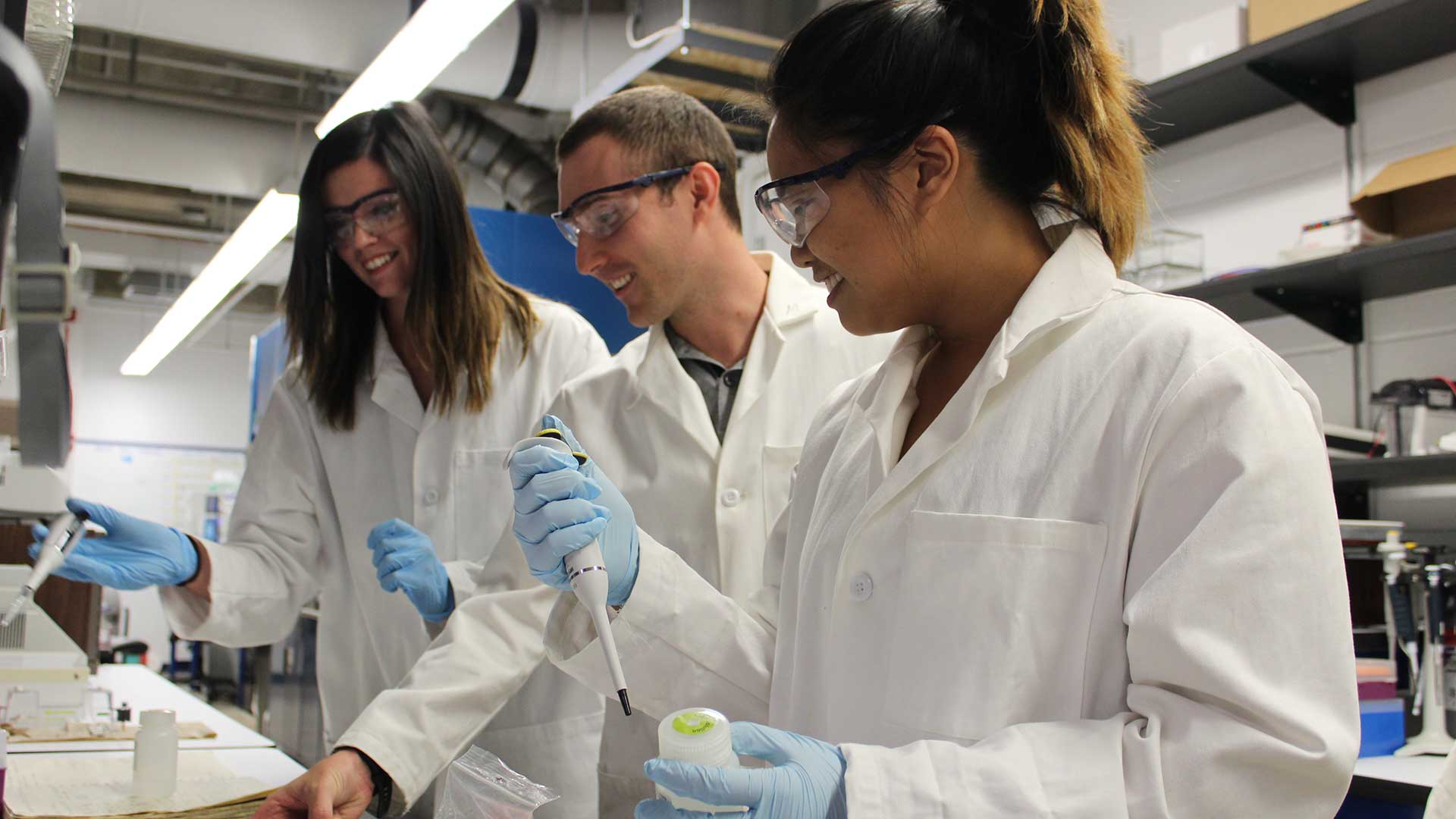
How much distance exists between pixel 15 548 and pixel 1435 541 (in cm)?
391

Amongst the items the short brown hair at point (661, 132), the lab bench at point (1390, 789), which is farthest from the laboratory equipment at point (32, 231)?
the lab bench at point (1390, 789)

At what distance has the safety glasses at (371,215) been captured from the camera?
2.00m

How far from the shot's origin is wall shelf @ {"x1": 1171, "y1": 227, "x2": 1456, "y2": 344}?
8.76ft

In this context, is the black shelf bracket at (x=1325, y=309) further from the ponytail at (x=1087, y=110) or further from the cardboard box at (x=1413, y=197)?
the ponytail at (x=1087, y=110)

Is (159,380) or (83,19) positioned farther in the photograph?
(159,380)

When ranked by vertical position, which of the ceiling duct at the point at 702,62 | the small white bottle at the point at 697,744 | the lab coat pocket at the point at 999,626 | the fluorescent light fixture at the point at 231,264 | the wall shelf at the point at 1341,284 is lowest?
the small white bottle at the point at 697,744

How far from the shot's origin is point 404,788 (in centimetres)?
144

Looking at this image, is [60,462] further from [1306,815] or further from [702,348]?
[702,348]

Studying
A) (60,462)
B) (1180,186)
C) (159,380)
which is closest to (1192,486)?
(60,462)

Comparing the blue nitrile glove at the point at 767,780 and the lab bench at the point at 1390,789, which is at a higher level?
the blue nitrile glove at the point at 767,780

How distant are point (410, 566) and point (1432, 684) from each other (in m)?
2.06

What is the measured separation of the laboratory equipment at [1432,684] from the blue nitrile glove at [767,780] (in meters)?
1.91

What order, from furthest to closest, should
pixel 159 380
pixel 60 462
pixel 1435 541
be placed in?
pixel 159 380
pixel 1435 541
pixel 60 462

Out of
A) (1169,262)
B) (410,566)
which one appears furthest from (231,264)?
(410,566)
